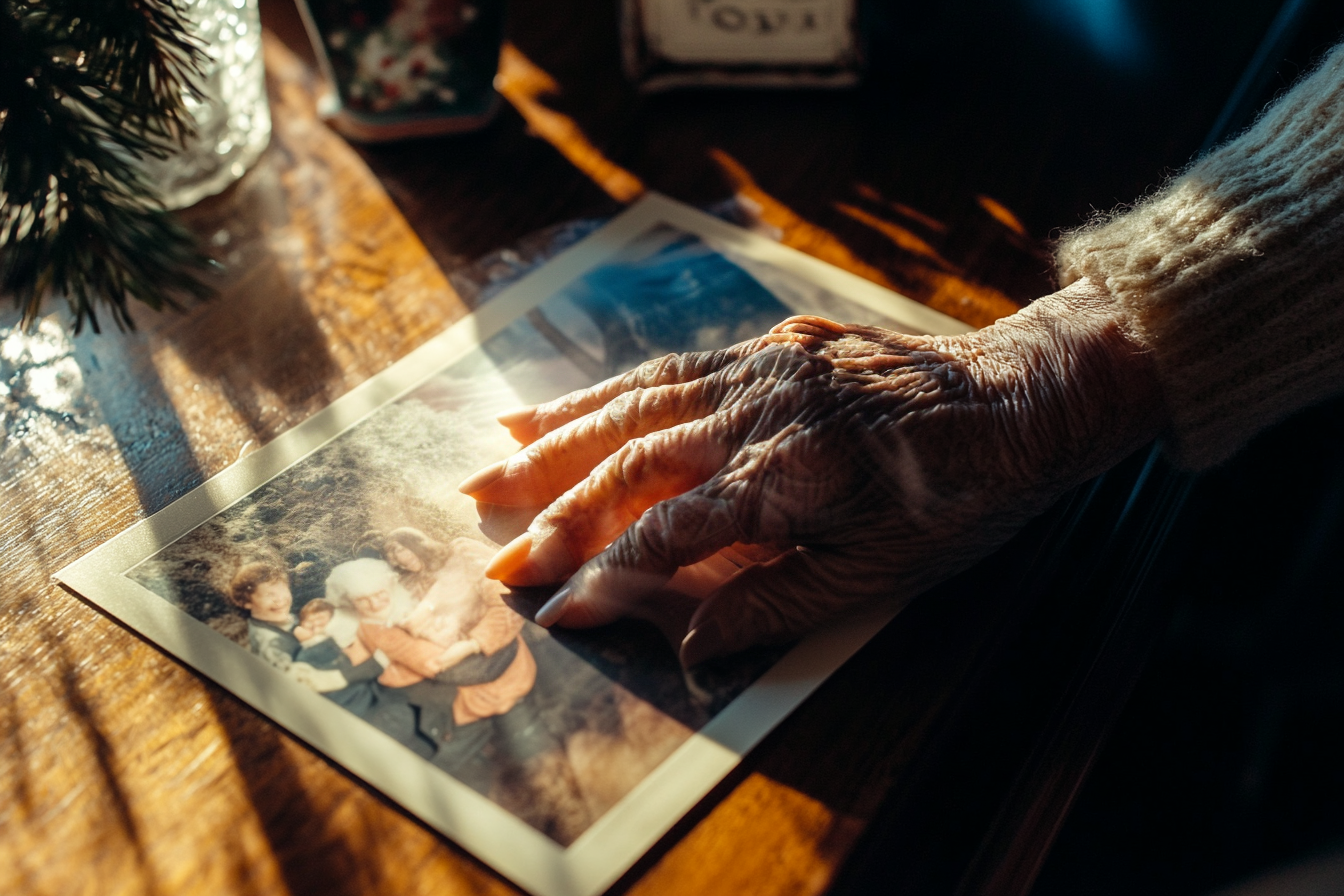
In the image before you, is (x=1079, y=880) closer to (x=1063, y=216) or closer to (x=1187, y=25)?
(x=1063, y=216)

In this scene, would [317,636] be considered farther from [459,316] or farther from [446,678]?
[459,316]

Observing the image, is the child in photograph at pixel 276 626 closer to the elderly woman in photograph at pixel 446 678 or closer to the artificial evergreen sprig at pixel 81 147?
the elderly woman in photograph at pixel 446 678

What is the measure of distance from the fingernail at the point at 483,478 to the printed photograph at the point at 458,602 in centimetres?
1

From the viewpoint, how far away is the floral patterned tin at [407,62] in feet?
2.76

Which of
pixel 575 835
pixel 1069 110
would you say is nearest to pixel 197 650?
pixel 575 835

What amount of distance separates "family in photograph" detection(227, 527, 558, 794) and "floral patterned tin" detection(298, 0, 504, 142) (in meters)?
0.51

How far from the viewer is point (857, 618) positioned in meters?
0.56

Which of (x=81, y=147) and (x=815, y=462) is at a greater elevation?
(x=81, y=147)

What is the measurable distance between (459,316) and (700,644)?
377 mm

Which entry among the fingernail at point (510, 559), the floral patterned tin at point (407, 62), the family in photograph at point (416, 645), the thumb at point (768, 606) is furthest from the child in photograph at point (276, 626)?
the floral patterned tin at point (407, 62)

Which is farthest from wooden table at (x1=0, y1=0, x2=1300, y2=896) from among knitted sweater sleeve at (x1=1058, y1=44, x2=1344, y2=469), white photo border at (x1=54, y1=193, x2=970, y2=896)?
knitted sweater sleeve at (x1=1058, y1=44, x2=1344, y2=469)

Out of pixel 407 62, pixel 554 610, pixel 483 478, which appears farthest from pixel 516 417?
pixel 407 62

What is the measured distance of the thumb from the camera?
53cm

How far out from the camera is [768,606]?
54 centimetres
